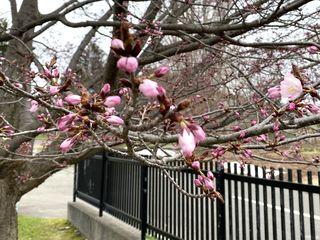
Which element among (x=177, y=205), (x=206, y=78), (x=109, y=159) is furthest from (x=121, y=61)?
(x=109, y=159)

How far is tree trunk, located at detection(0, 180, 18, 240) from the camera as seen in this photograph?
584 cm

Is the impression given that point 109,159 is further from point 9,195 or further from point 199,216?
point 199,216

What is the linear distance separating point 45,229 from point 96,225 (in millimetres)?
2117

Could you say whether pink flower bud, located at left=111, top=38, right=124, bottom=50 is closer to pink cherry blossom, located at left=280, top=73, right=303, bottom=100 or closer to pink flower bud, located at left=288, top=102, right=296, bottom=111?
pink cherry blossom, located at left=280, top=73, right=303, bottom=100

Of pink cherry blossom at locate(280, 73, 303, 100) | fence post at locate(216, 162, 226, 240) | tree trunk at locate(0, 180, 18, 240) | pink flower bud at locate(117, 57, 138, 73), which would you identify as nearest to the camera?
pink flower bud at locate(117, 57, 138, 73)

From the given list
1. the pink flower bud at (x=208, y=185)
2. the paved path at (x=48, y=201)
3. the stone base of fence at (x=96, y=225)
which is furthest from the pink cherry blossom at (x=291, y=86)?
the paved path at (x=48, y=201)

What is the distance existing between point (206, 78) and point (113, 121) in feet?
16.7

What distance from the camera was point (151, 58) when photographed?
491cm

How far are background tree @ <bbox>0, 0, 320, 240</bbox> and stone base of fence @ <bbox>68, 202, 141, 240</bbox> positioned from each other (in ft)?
5.49

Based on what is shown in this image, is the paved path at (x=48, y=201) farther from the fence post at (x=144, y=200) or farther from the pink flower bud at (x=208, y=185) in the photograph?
the pink flower bud at (x=208, y=185)

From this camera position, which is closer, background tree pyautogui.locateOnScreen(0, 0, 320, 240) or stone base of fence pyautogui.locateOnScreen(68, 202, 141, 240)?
background tree pyautogui.locateOnScreen(0, 0, 320, 240)

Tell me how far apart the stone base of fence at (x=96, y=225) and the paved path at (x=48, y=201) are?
1.94 meters

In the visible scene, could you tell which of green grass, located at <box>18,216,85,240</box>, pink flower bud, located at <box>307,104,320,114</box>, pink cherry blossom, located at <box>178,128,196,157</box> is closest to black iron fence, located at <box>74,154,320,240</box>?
green grass, located at <box>18,216,85,240</box>

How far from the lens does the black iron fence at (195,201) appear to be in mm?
3607
